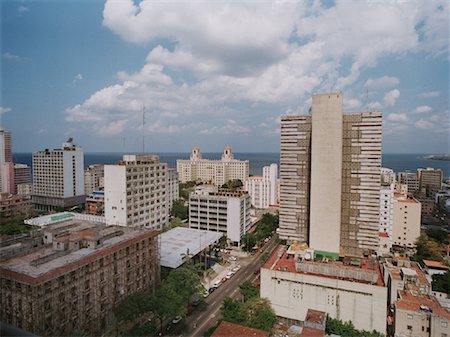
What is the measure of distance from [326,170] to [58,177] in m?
14.5

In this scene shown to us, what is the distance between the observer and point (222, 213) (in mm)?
11344

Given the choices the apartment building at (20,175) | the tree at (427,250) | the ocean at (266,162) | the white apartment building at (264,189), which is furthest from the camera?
the ocean at (266,162)

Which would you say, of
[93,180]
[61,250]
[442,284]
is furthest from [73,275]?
[93,180]

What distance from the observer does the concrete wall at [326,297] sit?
5664 mm

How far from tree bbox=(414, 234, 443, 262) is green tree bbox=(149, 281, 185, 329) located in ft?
26.9

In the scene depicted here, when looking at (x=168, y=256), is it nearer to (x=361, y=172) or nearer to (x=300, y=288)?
(x=300, y=288)

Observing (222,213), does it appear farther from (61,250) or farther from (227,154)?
(227,154)

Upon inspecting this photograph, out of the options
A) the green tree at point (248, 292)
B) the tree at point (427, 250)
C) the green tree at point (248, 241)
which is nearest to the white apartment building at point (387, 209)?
the tree at point (427, 250)

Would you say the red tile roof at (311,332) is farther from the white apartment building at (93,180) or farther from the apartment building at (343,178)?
the white apartment building at (93,180)

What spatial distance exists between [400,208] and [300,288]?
7235 mm

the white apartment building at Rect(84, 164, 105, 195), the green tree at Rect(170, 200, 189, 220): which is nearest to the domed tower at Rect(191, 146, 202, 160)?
the white apartment building at Rect(84, 164, 105, 195)

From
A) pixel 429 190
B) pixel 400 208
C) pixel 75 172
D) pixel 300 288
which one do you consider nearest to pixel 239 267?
pixel 300 288

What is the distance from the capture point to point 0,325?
0.73 m

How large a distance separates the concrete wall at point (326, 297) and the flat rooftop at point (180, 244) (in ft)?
8.05
